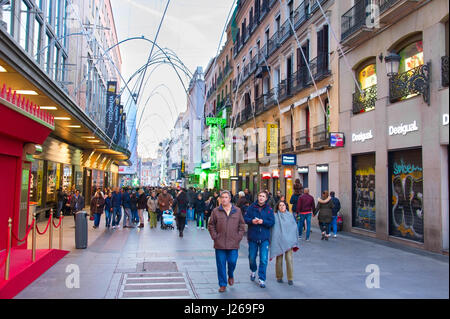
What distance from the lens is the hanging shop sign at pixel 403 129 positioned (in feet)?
39.7

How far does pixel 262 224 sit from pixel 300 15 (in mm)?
18683

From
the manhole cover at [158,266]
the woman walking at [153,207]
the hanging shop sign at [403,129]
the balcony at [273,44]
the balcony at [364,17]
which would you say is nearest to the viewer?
the manhole cover at [158,266]

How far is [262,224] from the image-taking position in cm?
744

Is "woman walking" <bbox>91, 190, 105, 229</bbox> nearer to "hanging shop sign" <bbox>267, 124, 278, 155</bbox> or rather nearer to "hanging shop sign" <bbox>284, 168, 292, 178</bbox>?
"hanging shop sign" <bbox>284, 168, 292, 178</bbox>

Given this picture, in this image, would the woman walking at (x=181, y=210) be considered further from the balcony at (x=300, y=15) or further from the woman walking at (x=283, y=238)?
the balcony at (x=300, y=15)

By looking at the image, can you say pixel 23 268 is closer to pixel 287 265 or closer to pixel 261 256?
pixel 261 256

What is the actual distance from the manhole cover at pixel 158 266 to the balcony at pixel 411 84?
759cm

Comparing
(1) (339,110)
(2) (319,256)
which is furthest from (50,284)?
(1) (339,110)

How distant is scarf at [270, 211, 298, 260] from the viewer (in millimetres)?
7602

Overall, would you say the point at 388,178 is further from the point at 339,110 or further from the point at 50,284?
the point at 50,284

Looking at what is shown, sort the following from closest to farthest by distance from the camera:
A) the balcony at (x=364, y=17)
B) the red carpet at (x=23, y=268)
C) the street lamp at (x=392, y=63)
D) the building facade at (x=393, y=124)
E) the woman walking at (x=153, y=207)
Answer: the red carpet at (x=23, y=268), the building facade at (x=393, y=124), the street lamp at (x=392, y=63), the balcony at (x=364, y=17), the woman walking at (x=153, y=207)

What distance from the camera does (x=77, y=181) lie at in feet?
98.2

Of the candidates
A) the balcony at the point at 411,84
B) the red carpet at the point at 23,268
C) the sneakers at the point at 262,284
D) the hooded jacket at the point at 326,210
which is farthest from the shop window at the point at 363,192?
the red carpet at the point at 23,268

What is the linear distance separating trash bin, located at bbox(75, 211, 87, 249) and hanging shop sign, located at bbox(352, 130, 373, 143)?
10.3 metres
